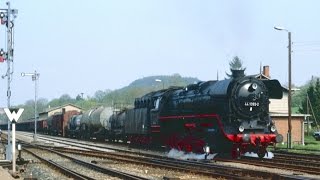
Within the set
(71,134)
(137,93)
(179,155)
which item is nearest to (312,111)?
(71,134)

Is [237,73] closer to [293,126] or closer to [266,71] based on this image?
[293,126]

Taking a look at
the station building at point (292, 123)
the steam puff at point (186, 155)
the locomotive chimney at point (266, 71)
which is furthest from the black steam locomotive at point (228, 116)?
the locomotive chimney at point (266, 71)

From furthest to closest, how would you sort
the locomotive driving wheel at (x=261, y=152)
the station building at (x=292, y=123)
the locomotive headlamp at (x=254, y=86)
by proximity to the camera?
the station building at (x=292, y=123), the locomotive headlamp at (x=254, y=86), the locomotive driving wheel at (x=261, y=152)

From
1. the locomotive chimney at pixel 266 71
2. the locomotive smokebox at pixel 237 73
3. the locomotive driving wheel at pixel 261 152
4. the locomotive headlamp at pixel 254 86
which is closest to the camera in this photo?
the locomotive driving wheel at pixel 261 152

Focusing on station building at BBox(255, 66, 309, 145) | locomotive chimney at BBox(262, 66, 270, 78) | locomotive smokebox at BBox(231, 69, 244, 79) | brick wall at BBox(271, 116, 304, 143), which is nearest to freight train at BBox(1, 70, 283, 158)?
locomotive smokebox at BBox(231, 69, 244, 79)

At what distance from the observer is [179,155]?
26875mm

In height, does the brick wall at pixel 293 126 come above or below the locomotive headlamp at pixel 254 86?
below

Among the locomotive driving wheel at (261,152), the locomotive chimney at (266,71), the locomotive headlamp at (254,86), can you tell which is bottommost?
the locomotive driving wheel at (261,152)

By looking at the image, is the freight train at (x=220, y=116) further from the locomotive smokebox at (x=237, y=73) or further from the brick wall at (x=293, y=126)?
the brick wall at (x=293, y=126)

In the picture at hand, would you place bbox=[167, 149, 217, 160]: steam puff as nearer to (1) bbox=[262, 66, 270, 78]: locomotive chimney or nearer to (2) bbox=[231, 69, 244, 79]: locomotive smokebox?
(2) bbox=[231, 69, 244, 79]: locomotive smokebox

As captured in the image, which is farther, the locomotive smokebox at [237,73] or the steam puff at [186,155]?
the steam puff at [186,155]

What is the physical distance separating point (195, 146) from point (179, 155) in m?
2.05

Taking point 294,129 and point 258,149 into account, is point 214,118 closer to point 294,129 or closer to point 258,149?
point 258,149

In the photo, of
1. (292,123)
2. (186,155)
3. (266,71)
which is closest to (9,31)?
(186,155)
